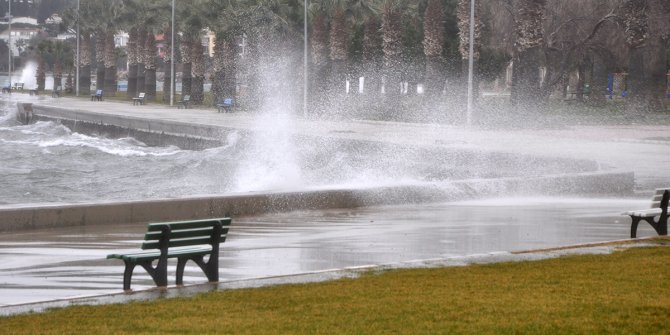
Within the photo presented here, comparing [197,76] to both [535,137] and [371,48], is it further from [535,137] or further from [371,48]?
[535,137]

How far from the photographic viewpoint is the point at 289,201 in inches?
688

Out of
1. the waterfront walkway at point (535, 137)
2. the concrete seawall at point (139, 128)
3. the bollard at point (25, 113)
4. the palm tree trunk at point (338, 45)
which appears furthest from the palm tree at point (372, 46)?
the bollard at point (25, 113)

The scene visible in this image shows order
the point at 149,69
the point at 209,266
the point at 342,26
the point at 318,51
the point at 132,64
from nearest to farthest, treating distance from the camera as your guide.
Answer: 1. the point at 209,266
2. the point at 342,26
3. the point at 318,51
4. the point at 149,69
5. the point at 132,64

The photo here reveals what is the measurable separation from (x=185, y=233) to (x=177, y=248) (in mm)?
436

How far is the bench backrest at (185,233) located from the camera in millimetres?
10469

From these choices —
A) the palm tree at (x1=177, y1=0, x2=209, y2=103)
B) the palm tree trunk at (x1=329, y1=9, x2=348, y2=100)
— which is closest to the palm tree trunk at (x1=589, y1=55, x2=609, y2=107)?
the palm tree trunk at (x1=329, y1=9, x2=348, y2=100)

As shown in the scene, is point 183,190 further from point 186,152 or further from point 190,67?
point 190,67

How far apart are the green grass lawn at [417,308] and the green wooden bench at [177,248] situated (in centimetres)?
70

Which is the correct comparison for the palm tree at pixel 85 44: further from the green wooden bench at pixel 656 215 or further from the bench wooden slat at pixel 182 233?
the bench wooden slat at pixel 182 233

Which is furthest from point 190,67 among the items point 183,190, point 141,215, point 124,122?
point 141,215

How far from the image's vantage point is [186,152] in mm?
42812

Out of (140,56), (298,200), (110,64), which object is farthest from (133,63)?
(298,200)

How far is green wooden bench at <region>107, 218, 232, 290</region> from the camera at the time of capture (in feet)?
34.2

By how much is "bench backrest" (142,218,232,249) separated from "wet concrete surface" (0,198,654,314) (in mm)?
412
